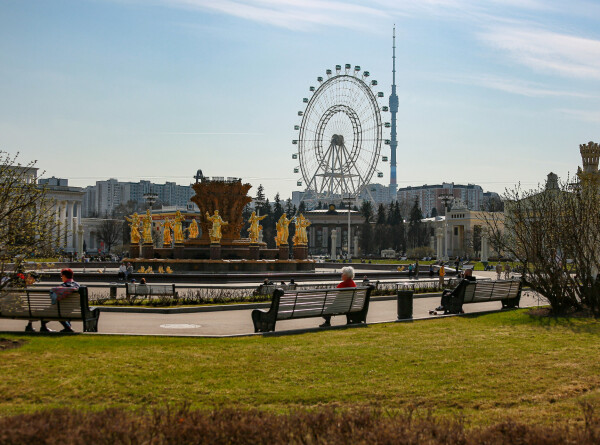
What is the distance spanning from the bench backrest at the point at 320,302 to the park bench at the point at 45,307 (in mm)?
3936

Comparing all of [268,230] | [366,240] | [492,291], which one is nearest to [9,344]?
[492,291]

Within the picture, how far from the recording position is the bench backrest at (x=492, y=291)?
63.3 feet

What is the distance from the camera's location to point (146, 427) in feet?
20.5

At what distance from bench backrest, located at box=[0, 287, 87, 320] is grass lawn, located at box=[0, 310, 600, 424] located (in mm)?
957

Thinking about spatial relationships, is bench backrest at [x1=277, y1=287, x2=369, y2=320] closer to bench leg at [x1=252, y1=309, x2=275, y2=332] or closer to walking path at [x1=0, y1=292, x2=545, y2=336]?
bench leg at [x1=252, y1=309, x2=275, y2=332]

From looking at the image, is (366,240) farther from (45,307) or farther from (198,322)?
(45,307)

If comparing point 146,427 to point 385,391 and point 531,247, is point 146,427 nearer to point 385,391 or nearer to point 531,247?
point 385,391

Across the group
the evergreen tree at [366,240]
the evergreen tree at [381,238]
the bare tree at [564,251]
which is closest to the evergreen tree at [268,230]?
the evergreen tree at [366,240]

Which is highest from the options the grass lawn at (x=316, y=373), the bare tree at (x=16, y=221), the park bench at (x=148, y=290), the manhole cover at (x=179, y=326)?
the bare tree at (x=16, y=221)

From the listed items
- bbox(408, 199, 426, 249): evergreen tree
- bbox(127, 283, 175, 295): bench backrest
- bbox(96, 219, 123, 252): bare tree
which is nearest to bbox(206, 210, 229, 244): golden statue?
bbox(127, 283, 175, 295): bench backrest

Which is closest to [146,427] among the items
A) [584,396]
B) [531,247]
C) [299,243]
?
[584,396]

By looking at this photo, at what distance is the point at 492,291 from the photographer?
65.4 feet

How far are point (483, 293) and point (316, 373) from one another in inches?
442

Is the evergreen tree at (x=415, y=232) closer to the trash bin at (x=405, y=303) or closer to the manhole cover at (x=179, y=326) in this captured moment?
the trash bin at (x=405, y=303)
